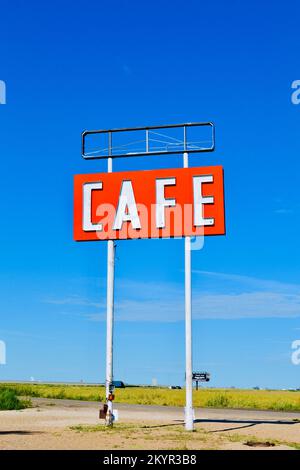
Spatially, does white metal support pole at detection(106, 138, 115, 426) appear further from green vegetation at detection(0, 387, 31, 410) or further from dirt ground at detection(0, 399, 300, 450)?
green vegetation at detection(0, 387, 31, 410)

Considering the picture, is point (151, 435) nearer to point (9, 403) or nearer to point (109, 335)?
point (109, 335)

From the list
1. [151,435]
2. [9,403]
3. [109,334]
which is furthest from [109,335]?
[9,403]

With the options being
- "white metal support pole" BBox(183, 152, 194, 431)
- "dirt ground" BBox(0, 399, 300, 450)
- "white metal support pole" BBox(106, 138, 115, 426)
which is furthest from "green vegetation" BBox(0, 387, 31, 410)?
"white metal support pole" BBox(183, 152, 194, 431)

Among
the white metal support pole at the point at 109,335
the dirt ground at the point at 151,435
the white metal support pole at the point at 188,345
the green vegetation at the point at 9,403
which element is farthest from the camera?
the green vegetation at the point at 9,403

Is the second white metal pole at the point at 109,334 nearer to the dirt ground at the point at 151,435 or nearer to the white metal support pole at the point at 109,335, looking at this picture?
the white metal support pole at the point at 109,335

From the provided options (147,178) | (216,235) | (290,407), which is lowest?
(290,407)

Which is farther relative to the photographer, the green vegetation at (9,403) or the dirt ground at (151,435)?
the green vegetation at (9,403)

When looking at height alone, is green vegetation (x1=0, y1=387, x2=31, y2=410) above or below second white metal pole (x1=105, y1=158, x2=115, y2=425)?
below

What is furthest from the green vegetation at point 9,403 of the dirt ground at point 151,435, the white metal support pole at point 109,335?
the white metal support pole at point 109,335

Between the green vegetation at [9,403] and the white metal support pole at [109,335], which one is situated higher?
the white metal support pole at [109,335]
